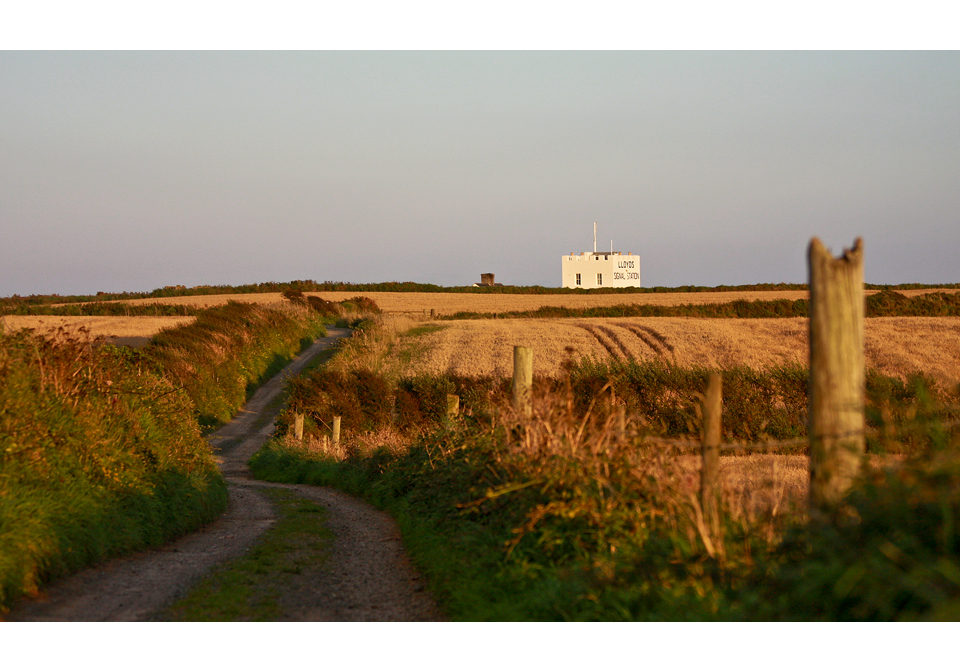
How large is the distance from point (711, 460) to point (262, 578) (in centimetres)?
458

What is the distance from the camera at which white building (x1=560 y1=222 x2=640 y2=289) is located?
433 ft

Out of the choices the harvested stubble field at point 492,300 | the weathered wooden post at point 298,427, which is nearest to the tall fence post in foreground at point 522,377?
the weathered wooden post at point 298,427

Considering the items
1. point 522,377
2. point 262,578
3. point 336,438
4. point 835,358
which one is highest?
point 835,358

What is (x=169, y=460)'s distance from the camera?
37.4ft

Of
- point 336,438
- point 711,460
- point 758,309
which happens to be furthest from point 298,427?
point 758,309

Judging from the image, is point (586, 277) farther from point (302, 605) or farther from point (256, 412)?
point (302, 605)

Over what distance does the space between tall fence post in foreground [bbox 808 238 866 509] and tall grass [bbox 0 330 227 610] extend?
19.9 feet

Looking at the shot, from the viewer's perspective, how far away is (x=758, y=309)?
197ft

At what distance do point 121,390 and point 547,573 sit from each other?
7743mm

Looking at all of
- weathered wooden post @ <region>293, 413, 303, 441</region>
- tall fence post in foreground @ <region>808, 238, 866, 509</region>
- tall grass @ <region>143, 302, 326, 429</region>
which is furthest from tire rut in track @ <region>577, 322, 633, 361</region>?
tall fence post in foreground @ <region>808, 238, 866, 509</region>

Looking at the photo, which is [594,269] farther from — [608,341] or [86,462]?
[86,462]

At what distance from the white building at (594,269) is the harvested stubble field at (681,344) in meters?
80.9

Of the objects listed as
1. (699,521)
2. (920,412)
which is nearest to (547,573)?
(699,521)

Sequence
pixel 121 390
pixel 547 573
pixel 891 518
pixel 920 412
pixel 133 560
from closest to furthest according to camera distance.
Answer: pixel 891 518 < pixel 920 412 < pixel 547 573 < pixel 133 560 < pixel 121 390
